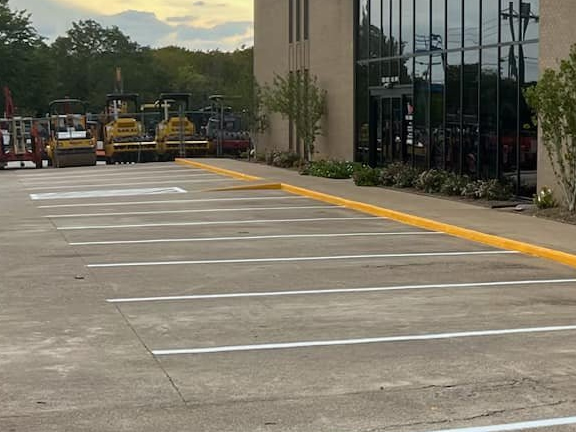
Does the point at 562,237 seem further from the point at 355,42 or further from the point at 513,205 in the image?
the point at 355,42

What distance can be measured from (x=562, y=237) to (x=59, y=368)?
9026 mm

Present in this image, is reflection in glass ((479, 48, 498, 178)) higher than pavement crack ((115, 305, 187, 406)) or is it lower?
higher

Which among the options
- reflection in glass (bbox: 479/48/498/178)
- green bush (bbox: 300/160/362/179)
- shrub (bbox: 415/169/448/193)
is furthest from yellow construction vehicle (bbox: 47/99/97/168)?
reflection in glass (bbox: 479/48/498/178)

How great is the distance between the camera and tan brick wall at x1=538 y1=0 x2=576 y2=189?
17250 mm

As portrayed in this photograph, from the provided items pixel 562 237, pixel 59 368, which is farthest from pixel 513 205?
pixel 59 368

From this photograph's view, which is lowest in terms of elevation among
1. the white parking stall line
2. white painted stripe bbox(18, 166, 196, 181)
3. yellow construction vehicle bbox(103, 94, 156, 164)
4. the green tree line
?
the white parking stall line

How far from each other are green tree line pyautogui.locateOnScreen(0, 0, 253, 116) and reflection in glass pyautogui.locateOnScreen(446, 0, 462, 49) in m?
41.6

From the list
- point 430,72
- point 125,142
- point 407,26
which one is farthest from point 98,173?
point 430,72

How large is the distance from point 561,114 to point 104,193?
12.1 metres

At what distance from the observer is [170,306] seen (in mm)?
9391

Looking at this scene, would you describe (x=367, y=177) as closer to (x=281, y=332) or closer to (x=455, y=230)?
(x=455, y=230)

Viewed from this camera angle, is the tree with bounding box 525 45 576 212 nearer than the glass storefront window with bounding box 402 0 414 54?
Yes

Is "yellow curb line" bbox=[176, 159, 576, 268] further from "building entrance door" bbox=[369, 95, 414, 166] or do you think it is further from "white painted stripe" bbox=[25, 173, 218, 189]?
"white painted stripe" bbox=[25, 173, 218, 189]

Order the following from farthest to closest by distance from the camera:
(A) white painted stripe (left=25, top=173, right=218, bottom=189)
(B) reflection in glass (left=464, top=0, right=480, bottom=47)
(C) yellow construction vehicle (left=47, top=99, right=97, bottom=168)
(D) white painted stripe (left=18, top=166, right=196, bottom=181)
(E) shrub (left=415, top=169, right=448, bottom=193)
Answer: (C) yellow construction vehicle (left=47, top=99, right=97, bottom=168) < (D) white painted stripe (left=18, top=166, right=196, bottom=181) < (A) white painted stripe (left=25, top=173, right=218, bottom=189) < (E) shrub (left=415, top=169, right=448, bottom=193) < (B) reflection in glass (left=464, top=0, right=480, bottom=47)
